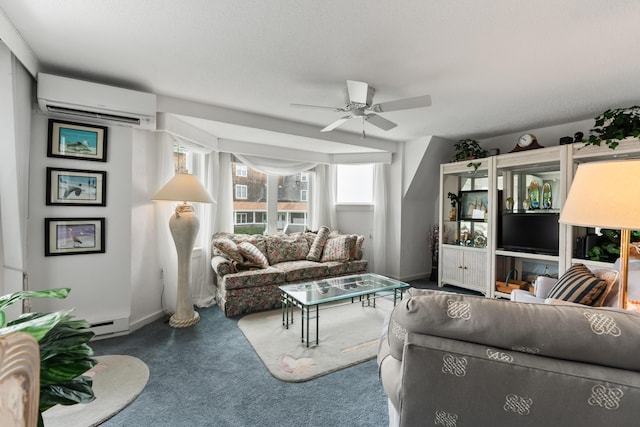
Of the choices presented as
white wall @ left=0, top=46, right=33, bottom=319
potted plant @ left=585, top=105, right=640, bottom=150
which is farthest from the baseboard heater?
potted plant @ left=585, top=105, right=640, bottom=150

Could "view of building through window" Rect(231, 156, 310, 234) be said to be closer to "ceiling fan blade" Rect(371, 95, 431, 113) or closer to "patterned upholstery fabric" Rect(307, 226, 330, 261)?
"patterned upholstery fabric" Rect(307, 226, 330, 261)

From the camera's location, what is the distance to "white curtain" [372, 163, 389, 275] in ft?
16.2

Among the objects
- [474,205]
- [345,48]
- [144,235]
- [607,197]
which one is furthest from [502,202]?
[144,235]

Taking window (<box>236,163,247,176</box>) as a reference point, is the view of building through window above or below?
below

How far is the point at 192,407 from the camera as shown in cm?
174

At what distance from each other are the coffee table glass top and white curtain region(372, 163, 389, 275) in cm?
159

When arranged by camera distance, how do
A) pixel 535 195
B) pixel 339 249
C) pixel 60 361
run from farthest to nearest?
pixel 339 249 < pixel 535 195 < pixel 60 361

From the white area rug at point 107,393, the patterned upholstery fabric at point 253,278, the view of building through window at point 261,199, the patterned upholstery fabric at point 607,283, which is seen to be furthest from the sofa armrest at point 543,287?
the view of building through window at point 261,199

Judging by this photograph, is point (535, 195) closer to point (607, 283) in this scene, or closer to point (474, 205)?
point (474, 205)

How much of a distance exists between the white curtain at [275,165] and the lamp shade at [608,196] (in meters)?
3.91

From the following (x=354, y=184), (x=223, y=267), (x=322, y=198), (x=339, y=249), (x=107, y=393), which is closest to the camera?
(x=107, y=393)

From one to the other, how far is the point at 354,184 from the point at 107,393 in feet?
14.3

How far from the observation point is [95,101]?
2432 mm

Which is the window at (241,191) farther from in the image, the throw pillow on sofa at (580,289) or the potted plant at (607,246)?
the potted plant at (607,246)
